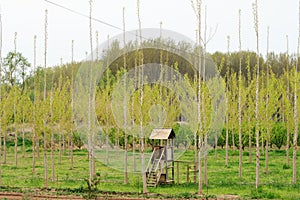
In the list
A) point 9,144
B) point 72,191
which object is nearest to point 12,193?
point 72,191

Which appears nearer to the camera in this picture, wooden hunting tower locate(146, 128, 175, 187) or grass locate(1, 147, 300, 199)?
grass locate(1, 147, 300, 199)

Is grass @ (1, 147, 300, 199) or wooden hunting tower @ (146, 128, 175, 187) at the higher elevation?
wooden hunting tower @ (146, 128, 175, 187)

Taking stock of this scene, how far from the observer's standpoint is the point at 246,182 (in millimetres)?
17781

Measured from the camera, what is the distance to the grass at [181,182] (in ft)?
49.2

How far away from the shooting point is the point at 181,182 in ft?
62.0

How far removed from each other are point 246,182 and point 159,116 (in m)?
6.19

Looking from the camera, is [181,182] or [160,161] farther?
[181,182]

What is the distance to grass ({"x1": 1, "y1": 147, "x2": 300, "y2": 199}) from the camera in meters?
15.0

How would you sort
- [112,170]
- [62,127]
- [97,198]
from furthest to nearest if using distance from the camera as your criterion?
[62,127] < [112,170] < [97,198]

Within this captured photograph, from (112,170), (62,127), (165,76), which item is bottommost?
(112,170)

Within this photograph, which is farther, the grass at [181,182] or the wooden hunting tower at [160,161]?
the wooden hunting tower at [160,161]

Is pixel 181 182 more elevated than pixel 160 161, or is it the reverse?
pixel 160 161

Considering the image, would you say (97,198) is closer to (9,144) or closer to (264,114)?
(264,114)

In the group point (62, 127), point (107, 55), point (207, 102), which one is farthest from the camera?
point (62, 127)
